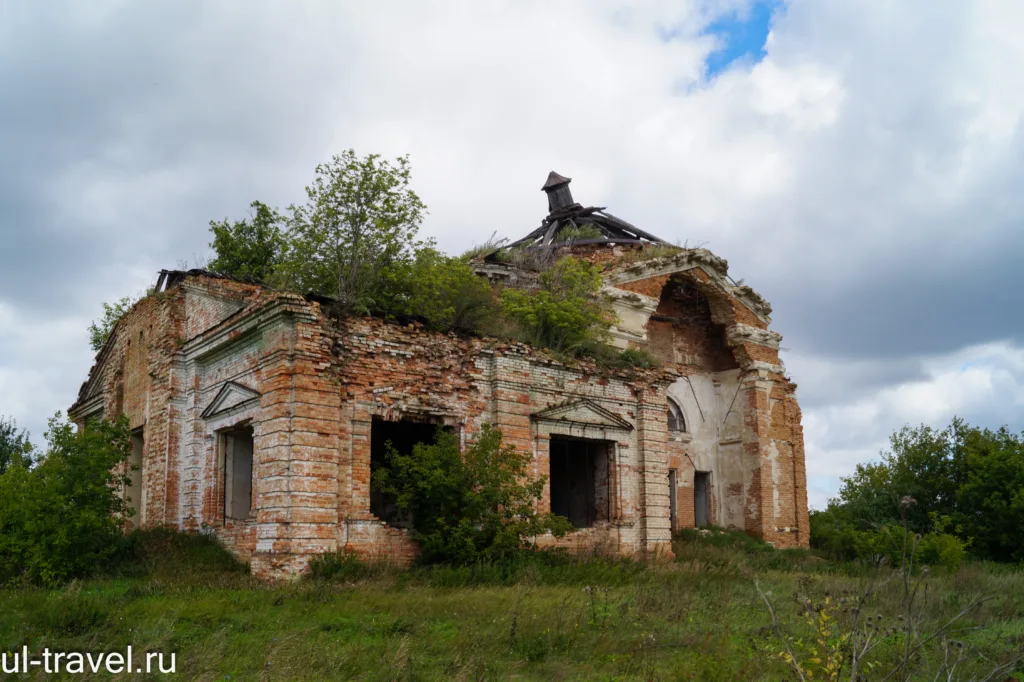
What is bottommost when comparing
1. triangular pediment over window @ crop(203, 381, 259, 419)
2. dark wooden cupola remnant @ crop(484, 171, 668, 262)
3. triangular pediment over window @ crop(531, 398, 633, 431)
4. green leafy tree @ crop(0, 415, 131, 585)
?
green leafy tree @ crop(0, 415, 131, 585)

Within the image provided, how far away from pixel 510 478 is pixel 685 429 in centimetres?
1166

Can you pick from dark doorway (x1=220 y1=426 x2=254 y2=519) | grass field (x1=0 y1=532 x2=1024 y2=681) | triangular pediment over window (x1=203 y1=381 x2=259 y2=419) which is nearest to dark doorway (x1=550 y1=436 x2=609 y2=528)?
grass field (x1=0 y1=532 x2=1024 y2=681)

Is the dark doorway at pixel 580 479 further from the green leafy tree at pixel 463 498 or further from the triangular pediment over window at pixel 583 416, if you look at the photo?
the green leafy tree at pixel 463 498

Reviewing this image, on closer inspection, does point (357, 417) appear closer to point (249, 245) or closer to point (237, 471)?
point (237, 471)

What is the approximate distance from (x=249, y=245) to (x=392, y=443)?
1184cm

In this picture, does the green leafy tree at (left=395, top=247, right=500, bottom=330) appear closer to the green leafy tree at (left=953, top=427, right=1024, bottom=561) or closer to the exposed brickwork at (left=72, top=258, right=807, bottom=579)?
the exposed brickwork at (left=72, top=258, right=807, bottom=579)

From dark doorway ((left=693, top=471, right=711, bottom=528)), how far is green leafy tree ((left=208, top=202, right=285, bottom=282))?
13.2 metres

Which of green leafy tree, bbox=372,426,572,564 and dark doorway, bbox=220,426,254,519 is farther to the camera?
dark doorway, bbox=220,426,254,519

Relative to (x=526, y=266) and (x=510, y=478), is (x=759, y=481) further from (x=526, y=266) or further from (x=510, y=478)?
(x=510, y=478)

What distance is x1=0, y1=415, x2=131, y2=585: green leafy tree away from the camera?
492 inches

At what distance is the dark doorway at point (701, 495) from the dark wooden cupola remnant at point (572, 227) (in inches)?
263

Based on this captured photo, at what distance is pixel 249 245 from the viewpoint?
2473 centimetres

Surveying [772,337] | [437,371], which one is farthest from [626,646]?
[772,337]

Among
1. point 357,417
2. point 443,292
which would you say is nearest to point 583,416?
point 443,292
